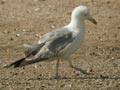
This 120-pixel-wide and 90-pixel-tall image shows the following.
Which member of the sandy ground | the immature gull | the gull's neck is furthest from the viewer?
the gull's neck

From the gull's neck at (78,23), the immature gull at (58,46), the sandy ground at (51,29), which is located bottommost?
the sandy ground at (51,29)

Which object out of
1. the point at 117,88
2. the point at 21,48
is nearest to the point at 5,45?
the point at 21,48

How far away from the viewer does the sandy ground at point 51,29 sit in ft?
33.8

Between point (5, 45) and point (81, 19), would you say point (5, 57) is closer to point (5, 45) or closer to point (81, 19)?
point (5, 45)

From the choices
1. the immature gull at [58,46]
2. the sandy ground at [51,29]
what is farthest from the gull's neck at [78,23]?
the sandy ground at [51,29]

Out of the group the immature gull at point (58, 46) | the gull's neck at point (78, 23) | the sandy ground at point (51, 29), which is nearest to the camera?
the sandy ground at point (51, 29)

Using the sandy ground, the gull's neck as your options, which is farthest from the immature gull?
the sandy ground

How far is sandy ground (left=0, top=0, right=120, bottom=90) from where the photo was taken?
1031cm

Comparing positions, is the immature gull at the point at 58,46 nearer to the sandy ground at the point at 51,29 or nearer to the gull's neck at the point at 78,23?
the gull's neck at the point at 78,23

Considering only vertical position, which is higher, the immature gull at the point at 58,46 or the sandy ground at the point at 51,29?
the immature gull at the point at 58,46

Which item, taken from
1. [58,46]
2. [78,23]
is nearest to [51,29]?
[78,23]

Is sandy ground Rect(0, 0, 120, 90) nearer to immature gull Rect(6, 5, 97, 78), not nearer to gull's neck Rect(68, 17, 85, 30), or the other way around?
immature gull Rect(6, 5, 97, 78)

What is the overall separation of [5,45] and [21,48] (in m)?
0.42

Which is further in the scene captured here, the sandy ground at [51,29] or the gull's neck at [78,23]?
the gull's neck at [78,23]
